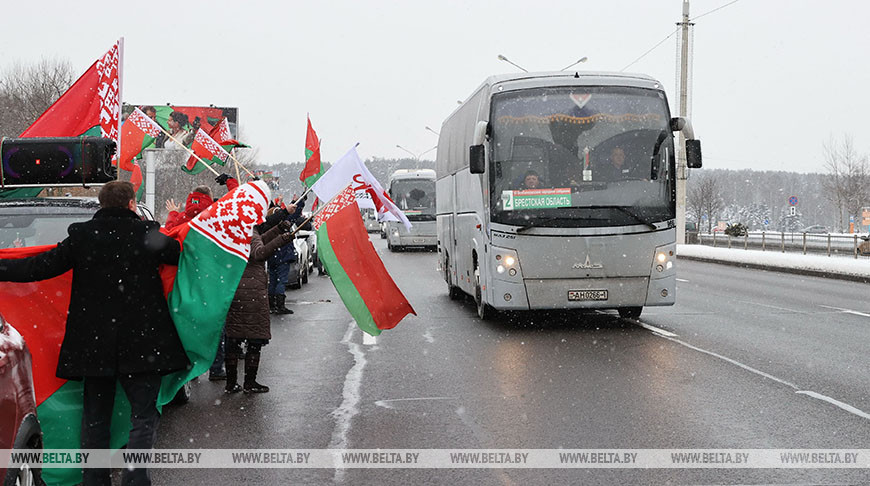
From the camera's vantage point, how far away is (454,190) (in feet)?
56.2

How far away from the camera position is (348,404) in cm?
809

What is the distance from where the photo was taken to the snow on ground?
25.9 m

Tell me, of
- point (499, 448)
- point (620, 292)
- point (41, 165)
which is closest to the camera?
point (499, 448)

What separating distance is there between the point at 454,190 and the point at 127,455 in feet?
41.4

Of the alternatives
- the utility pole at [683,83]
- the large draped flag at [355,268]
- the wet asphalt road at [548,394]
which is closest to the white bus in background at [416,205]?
the utility pole at [683,83]

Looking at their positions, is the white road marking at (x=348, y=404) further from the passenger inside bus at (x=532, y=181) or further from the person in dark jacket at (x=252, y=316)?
the passenger inside bus at (x=532, y=181)

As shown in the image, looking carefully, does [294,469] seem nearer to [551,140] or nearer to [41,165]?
[41,165]

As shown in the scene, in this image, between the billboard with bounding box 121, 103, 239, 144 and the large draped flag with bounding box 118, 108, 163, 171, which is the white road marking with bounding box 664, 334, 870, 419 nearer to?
the large draped flag with bounding box 118, 108, 163, 171

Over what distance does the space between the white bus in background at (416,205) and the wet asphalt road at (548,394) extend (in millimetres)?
26780

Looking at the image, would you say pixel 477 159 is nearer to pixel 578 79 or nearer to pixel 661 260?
pixel 578 79

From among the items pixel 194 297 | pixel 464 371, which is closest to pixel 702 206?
pixel 464 371

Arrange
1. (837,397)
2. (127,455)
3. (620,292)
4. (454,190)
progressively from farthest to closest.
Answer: (454,190) < (620,292) < (837,397) < (127,455)

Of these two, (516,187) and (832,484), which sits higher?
(516,187)

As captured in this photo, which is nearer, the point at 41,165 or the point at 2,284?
the point at 2,284
